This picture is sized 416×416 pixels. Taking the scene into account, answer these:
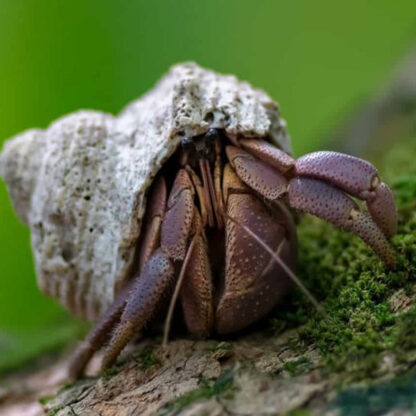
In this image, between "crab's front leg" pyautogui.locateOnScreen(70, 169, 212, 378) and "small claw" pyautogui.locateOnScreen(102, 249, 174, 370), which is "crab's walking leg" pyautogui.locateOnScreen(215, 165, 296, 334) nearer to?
"crab's front leg" pyautogui.locateOnScreen(70, 169, 212, 378)

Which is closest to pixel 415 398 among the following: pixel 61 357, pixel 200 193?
pixel 200 193

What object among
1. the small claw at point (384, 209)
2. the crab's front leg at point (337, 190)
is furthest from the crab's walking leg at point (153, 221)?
the small claw at point (384, 209)

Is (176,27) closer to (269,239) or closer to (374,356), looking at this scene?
(269,239)

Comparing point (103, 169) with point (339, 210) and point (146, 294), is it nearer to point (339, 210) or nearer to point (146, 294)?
point (146, 294)

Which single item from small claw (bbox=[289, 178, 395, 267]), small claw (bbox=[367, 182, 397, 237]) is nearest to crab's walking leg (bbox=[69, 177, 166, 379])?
small claw (bbox=[289, 178, 395, 267])

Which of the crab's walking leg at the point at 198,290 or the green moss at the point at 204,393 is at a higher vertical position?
the crab's walking leg at the point at 198,290

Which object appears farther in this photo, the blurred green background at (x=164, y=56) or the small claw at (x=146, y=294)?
the blurred green background at (x=164, y=56)

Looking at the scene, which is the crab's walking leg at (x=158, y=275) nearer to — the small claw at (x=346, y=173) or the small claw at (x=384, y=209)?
the small claw at (x=346, y=173)
